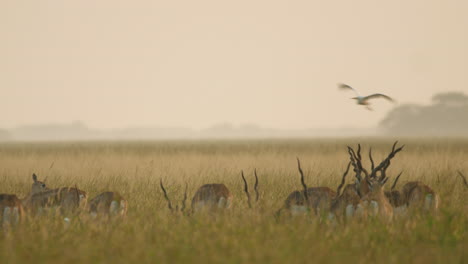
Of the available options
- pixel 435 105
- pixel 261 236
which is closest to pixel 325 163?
pixel 261 236

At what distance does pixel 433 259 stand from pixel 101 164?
48.6 feet

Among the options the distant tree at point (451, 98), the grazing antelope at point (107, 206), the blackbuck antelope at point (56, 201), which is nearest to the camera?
the grazing antelope at point (107, 206)

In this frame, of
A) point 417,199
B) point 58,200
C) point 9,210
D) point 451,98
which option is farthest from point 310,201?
point 451,98

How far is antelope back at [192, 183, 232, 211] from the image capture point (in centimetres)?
821

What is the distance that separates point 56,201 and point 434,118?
12477 cm

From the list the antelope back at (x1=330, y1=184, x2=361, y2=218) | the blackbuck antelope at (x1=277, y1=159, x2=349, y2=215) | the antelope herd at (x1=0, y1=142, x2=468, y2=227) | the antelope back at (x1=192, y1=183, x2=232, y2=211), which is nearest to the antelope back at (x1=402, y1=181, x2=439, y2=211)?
Answer: the antelope herd at (x1=0, y1=142, x2=468, y2=227)

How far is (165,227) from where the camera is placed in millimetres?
7262

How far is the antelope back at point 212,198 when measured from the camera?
8.21 meters

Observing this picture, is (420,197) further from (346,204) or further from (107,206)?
(107,206)

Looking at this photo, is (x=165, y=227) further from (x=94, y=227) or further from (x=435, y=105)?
(x=435, y=105)

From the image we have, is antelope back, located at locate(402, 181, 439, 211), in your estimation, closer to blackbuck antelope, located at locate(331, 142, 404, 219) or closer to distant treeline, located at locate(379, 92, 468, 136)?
blackbuck antelope, located at locate(331, 142, 404, 219)

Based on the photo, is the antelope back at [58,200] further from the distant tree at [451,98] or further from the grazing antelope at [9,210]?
the distant tree at [451,98]

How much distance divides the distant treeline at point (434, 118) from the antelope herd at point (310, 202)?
118m

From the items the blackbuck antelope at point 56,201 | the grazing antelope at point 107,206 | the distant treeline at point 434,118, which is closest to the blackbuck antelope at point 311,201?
the grazing antelope at point 107,206
